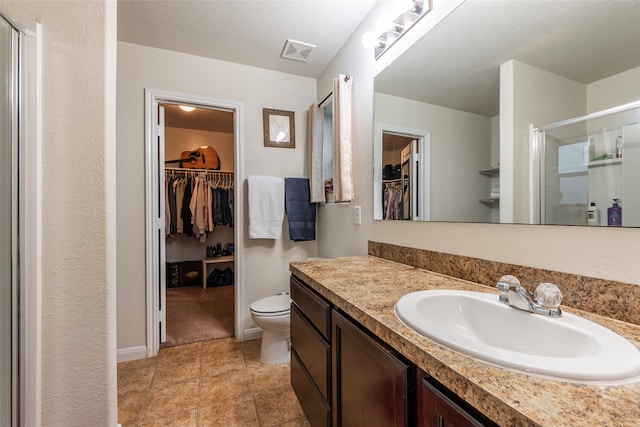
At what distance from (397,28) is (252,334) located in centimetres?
247

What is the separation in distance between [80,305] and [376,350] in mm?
1192

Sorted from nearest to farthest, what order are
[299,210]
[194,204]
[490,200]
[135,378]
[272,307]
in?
1. [490,200]
2. [135,378]
3. [272,307]
4. [299,210]
5. [194,204]

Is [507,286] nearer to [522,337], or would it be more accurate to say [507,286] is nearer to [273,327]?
[522,337]

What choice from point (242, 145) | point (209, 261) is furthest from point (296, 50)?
point (209, 261)

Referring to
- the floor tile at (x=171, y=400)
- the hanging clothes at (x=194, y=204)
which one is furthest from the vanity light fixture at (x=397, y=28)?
the hanging clothes at (x=194, y=204)

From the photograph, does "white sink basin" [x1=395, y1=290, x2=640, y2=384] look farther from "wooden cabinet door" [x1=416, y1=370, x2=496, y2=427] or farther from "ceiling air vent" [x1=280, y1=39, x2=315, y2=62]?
"ceiling air vent" [x1=280, y1=39, x2=315, y2=62]

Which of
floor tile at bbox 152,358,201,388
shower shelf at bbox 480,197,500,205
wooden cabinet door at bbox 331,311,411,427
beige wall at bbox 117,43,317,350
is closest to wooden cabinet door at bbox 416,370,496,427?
wooden cabinet door at bbox 331,311,411,427

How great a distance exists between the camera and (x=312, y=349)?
1.15 m

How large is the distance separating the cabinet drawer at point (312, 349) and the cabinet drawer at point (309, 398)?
0.04m

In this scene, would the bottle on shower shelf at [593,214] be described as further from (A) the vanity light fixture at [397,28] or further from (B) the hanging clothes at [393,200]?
(A) the vanity light fixture at [397,28]

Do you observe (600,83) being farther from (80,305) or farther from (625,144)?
(80,305)

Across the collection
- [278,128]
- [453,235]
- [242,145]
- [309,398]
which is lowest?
[309,398]

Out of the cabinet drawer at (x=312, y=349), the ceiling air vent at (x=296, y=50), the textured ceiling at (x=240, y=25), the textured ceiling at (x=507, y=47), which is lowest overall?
the cabinet drawer at (x=312, y=349)

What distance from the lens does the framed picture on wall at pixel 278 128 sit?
2404mm
